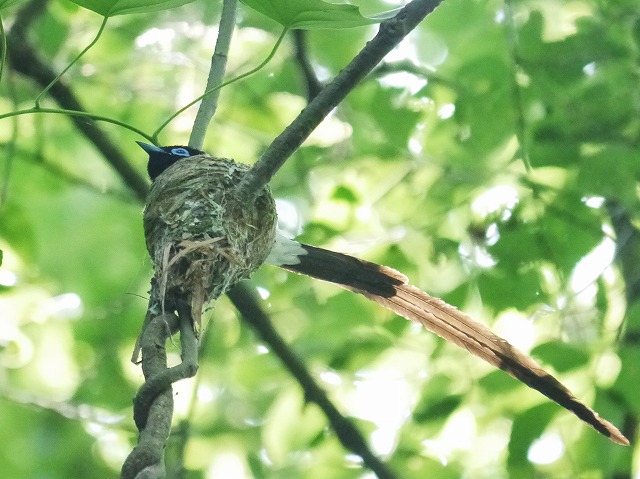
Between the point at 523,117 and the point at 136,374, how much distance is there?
2578 millimetres

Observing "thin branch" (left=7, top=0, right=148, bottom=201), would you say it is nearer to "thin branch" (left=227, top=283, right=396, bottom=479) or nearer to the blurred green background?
the blurred green background

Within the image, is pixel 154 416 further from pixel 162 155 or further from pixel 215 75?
pixel 162 155

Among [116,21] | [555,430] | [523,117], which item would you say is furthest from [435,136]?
[116,21]

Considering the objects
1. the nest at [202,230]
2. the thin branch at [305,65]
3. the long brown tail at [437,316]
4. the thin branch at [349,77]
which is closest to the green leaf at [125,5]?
the thin branch at [349,77]

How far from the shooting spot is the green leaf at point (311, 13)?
2.16 m

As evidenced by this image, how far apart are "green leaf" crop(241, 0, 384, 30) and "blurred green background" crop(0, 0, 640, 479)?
1.77 meters

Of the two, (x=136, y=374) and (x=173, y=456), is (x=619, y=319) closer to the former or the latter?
(x=173, y=456)

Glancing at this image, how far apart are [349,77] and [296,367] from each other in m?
2.16

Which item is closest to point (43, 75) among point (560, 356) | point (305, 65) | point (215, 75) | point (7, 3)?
point (305, 65)

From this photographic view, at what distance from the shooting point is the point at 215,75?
10.2 feet

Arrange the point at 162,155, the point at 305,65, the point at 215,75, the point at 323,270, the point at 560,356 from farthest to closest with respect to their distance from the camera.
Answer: the point at 305,65 → the point at 162,155 → the point at 323,270 → the point at 560,356 → the point at 215,75

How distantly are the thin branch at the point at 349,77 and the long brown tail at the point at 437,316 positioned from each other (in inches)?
45.7

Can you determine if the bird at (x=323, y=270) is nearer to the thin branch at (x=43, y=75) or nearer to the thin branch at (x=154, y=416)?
the thin branch at (x=154, y=416)

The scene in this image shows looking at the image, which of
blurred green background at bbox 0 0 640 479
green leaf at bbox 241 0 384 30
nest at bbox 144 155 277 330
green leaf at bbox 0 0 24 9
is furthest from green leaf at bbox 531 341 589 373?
green leaf at bbox 0 0 24 9
